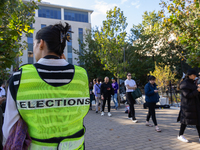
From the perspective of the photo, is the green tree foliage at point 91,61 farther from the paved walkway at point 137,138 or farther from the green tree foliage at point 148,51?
the paved walkway at point 137,138

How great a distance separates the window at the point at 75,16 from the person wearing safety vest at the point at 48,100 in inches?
1857

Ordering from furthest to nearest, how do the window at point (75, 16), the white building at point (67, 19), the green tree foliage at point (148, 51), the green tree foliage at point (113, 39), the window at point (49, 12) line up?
the window at point (75, 16), the window at point (49, 12), the white building at point (67, 19), the green tree foliage at point (148, 51), the green tree foliage at point (113, 39)

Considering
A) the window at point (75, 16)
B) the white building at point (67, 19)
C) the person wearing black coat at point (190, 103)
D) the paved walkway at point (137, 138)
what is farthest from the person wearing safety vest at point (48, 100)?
the window at point (75, 16)

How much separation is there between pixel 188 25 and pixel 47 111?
21.2 feet

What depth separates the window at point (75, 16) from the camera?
45588 millimetres

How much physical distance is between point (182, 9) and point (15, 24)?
5.85m

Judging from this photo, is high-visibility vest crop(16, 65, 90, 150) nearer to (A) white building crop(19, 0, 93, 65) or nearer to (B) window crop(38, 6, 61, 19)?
(A) white building crop(19, 0, 93, 65)

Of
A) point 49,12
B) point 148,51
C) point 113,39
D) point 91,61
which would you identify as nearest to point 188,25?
point 113,39

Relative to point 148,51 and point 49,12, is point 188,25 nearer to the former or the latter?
point 148,51

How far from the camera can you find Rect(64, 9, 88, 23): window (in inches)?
1795

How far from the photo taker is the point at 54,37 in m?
1.50

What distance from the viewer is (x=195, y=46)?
18.8 feet

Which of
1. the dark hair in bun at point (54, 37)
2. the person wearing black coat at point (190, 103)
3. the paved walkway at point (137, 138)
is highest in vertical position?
the dark hair in bun at point (54, 37)

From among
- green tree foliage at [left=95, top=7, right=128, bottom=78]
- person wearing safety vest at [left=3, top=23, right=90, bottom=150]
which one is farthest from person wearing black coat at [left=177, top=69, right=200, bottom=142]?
green tree foliage at [left=95, top=7, right=128, bottom=78]
